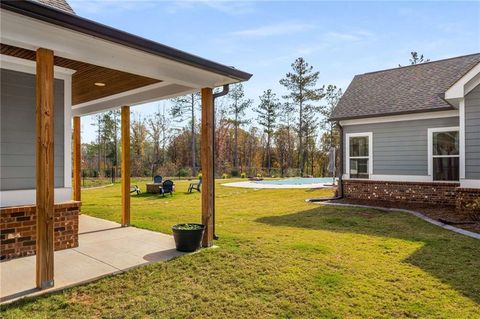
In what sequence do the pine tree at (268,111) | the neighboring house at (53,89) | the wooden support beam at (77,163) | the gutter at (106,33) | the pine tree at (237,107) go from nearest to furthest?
the gutter at (106,33)
the neighboring house at (53,89)
the wooden support beam at (77,163)
the pine tree at (237,107)
the pine tree at (268,111)

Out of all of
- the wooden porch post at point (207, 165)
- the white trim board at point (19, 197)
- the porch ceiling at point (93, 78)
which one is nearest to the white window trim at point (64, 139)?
the white trim board at point (19, 197)

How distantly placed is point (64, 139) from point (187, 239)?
115 inches

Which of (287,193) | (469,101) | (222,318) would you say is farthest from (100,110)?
(469,101)

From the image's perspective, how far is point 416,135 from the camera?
1071cm

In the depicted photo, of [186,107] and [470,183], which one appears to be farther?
[186,107]

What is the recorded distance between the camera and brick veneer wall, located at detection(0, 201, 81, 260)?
4.87 metres

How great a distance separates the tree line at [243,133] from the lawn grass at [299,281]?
22.7 m

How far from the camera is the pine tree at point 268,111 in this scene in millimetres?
36250

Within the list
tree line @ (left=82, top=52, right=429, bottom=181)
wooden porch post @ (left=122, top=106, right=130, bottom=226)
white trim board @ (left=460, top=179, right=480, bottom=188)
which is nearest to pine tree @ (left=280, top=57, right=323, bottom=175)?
Result: tree line @ (left=82, top=52, right=429, bottom=181)

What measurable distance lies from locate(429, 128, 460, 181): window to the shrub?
210cm

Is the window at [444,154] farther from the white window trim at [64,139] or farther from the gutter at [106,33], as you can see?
the white window trim at [64,139]

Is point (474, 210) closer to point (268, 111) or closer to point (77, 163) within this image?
point (77, 163)

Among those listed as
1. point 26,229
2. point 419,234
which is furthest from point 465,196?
point 26,229

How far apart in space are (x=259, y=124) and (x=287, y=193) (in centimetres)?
2311
